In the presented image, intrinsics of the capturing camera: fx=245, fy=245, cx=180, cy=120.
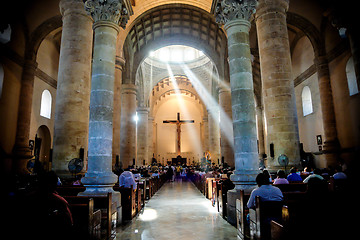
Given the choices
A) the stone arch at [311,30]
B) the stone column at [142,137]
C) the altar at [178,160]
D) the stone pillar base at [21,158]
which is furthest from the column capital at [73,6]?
the altar at [178,160]

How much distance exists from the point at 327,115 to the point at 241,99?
400 inches

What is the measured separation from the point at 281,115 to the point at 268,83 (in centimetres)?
138

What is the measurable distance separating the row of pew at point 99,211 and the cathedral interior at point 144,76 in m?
0.77

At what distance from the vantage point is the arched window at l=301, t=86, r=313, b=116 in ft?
58.6

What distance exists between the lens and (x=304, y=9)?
47.1 ft

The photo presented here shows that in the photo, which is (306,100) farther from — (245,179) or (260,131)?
(245,179)

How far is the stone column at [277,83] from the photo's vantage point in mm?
9297

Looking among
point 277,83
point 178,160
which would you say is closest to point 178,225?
point 277,83

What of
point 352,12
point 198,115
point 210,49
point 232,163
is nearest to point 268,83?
point 352,12

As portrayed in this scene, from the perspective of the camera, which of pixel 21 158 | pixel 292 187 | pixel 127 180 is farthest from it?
pixel 21 158

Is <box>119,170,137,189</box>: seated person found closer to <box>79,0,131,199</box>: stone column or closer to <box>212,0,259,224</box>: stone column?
<box>79,0,131,199</box>: stone column

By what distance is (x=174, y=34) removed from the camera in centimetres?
2031

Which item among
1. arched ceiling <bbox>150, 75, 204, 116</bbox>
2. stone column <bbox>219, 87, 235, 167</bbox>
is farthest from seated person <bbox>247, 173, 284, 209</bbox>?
arched ceiling <bbox>150, 75, 204, 116</bbox>

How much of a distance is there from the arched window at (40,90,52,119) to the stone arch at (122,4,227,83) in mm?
5496
